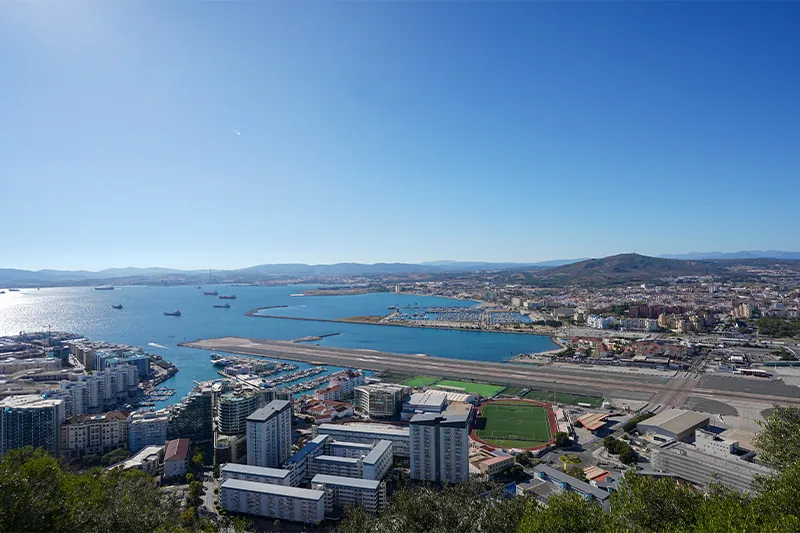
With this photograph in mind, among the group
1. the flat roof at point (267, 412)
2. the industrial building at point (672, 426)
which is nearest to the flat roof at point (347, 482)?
the flat roof at point (267, 412)

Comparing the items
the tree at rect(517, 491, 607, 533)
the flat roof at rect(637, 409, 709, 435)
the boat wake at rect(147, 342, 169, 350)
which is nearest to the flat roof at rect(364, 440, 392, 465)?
the tree at rect(517, 491, 607, 533)

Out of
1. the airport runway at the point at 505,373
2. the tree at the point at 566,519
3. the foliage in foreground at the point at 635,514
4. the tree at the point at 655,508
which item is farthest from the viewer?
the airport runway at the point at 505,373

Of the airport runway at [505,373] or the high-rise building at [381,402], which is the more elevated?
the high-rise building at [381,402]

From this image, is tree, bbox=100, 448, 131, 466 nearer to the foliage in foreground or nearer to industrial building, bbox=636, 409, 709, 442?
the foliage in foreground

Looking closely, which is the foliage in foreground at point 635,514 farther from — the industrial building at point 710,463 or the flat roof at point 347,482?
the industrial building at point 710,463

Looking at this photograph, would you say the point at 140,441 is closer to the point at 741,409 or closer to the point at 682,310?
the point at 741,409
